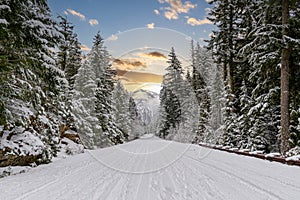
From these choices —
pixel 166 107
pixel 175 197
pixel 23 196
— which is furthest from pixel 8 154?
pixel 166 107

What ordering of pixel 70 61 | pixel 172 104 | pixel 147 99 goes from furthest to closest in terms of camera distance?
pixel 172 104 → pixel 70 61 → pixel 147 99

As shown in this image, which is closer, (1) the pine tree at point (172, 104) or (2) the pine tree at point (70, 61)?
(2) the pine tree at point (70, 61)

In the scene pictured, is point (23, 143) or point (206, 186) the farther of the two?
point (23, 143)

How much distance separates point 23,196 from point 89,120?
22.2m

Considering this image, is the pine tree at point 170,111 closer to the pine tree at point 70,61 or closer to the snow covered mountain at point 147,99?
the snow covered mountain at point 147,99

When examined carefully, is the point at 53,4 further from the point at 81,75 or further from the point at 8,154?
the point at 81,75

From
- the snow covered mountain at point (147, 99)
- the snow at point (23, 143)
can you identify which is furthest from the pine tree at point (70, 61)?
the snow at point (23, 143)

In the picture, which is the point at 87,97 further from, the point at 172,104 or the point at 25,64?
the point at 172,104

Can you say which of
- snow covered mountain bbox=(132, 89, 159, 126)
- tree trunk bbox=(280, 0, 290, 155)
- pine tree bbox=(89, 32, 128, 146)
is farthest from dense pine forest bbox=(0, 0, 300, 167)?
snow covered mountain bbox=(132, 89, 159, 126)

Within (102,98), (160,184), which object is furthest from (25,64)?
(102,98)

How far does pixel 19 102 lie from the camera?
9062 mm

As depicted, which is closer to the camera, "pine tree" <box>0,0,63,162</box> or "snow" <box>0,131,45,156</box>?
"pine tree" <box>0,0,63,162</box>

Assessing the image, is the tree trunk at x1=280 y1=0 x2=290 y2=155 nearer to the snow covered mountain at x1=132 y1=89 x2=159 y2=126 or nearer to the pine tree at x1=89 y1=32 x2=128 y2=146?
the snow covered mountain at x1=132 y1=89 x2=159 y2=126

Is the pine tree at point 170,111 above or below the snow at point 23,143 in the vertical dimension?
above
